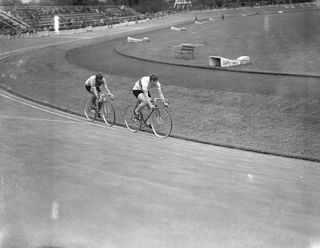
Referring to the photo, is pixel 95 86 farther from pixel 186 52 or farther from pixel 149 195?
pixel 186 52

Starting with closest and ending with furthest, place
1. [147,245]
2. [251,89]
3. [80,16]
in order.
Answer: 1. [147,245]
2. [251,89]
3. [80,16]

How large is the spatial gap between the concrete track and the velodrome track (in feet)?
0.06

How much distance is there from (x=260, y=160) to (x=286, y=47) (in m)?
22.2

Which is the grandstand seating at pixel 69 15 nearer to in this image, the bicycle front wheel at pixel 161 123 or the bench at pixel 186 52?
the bench at pixel 186 52

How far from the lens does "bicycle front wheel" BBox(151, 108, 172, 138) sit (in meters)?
12.8

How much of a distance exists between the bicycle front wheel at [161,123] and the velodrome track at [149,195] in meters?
0.55

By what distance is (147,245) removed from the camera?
247 inches

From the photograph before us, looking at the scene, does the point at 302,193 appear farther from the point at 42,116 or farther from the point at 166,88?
the point at 166,88

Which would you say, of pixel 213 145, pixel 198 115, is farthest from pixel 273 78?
pixel 213 145

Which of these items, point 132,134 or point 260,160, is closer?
point 260,160

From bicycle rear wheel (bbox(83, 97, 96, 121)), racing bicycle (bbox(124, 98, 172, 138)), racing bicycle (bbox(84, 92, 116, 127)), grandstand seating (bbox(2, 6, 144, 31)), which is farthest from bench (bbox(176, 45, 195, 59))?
grandstand seating (bbox(2, 6, 144, 31))

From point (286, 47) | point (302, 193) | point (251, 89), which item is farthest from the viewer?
point (286, 47)

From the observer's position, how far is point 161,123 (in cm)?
1286

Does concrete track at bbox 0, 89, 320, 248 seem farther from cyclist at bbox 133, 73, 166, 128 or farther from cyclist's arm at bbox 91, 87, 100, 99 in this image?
cyclist's arm at bbox 91, 87, 100, 99
